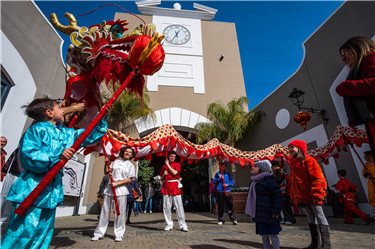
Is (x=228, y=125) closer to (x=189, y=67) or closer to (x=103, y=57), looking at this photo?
(x=189, y=67)

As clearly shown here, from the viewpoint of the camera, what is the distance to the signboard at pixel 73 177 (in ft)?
26.3

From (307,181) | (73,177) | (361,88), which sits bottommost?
(307,181)

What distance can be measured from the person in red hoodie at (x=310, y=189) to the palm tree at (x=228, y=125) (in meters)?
7.82

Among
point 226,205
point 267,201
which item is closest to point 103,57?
point 267,201

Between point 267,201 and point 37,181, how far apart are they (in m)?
2.56

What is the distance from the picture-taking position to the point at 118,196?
13.0 ft

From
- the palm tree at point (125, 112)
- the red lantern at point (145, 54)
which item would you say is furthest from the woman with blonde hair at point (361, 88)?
the palm tree at point (125, 112)

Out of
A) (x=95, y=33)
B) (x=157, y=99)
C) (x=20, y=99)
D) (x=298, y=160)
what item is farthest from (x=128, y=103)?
(x=298, y=160)

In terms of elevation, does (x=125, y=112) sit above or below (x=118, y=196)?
above

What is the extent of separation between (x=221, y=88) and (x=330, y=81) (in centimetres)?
685

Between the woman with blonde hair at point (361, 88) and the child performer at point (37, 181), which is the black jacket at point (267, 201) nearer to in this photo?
the woman with blonde hair at point (361, 88)

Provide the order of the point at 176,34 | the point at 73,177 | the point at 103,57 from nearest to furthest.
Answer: the point at 103,57 < the point at 73,177 < the point at 176,34

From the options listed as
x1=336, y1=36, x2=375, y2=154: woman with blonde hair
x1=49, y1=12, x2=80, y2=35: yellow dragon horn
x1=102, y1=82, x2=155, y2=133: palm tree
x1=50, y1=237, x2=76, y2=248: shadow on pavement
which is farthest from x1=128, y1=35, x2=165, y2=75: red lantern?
x1=102, y1=82, x2=155, y2=133: palm tree

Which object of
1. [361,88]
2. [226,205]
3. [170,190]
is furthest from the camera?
[226,205]
